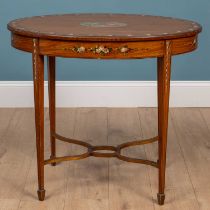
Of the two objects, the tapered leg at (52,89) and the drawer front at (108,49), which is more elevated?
the drawer front at (108,49)

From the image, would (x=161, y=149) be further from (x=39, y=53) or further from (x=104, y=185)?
(x=39, y=53)

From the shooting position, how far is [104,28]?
10.3 ft

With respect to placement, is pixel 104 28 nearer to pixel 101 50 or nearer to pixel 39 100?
pixel 101 50

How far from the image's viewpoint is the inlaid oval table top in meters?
2.93

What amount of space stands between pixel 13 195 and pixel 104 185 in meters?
0.47

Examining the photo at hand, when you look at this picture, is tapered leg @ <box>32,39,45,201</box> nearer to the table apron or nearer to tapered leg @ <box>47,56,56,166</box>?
the table apron

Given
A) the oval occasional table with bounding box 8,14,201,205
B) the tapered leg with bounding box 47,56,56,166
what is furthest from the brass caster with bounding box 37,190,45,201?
the tapered leg with bounding box 47,56,56,166

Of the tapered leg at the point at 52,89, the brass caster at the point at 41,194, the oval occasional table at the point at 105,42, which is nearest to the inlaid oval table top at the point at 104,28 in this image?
the oval occasional table at the point at 105,42

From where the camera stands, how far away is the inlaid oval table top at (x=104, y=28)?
2928 mm

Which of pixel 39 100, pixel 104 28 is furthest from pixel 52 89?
pixel 104 28

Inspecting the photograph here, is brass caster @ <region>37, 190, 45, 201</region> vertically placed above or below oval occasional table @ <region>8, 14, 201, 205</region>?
below

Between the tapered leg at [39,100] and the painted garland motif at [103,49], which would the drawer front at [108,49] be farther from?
the tapered leg at [39,100]

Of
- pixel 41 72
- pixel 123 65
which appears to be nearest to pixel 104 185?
pixel 41 72

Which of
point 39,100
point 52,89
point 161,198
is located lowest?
point 161,198
